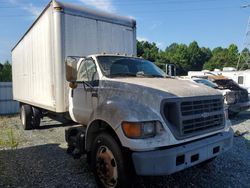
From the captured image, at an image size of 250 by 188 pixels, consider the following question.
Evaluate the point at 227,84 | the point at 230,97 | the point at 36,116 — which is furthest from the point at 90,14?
the point at 227,84

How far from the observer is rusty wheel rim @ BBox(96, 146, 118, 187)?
4.48 meters

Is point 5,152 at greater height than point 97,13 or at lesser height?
lesser

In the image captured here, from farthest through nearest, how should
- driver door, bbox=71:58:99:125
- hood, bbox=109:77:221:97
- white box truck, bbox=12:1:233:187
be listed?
driver door, bbox=71:58:99:125
hood, bbox=109:77:221:97
white box truck, bbox=12:1:233:187

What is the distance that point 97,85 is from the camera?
5395 millimetres

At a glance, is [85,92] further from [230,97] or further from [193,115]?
[230,97]

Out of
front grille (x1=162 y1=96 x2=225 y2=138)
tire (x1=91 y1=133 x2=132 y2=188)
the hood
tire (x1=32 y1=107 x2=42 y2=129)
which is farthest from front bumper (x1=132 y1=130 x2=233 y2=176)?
tire (x1=32 y1=107 x2=42 y2=129)

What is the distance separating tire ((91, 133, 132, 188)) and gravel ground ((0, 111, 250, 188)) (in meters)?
0.52

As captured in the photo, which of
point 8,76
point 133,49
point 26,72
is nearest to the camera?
point 133,49

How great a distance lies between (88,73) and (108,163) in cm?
206

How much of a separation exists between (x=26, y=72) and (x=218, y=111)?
8.15 meters

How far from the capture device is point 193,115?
442cm

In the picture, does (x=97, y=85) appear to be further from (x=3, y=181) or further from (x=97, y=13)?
(x=97, y=13)

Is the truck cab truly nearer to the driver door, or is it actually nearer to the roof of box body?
the driver door

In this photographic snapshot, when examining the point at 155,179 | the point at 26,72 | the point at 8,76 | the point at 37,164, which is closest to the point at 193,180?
the point at 155,179
